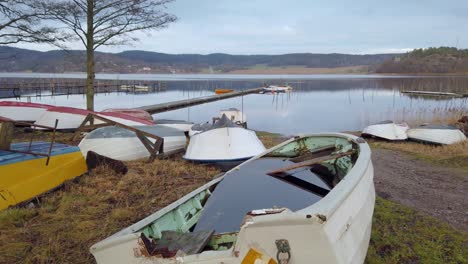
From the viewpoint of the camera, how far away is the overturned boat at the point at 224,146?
29.4 ft

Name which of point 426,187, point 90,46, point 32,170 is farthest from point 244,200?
point 90,46

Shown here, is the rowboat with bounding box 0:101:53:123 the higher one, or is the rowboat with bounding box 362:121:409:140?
the rowboat with bounding box 0:101:53:123

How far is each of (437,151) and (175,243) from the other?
13382mm

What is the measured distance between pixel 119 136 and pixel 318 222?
7.61 metres

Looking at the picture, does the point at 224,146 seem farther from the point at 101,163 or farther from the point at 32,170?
the point at 32,170

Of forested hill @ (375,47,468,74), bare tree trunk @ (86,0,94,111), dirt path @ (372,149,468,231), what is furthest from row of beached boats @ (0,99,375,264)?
Result: forested hill @ (375,47,468,74)

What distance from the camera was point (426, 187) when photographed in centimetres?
847

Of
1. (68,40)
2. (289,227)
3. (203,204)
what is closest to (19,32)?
(68,40)

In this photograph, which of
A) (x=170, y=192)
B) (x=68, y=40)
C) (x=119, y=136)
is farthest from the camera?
(x=68, y=40)

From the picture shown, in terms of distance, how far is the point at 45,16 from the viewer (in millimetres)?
11836

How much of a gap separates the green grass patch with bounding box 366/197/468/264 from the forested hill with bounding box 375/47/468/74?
14126 centimetres

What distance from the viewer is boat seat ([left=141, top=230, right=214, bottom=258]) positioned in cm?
290

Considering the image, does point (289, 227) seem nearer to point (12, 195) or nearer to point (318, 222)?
point (318, 222)

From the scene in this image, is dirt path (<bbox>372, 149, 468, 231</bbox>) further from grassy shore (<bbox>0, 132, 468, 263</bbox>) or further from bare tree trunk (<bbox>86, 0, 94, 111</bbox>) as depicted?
bare tree trunk (<bbox>86, 0, 94, 111</bbox>)
